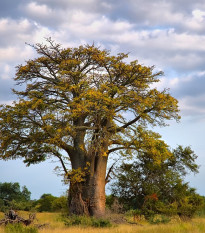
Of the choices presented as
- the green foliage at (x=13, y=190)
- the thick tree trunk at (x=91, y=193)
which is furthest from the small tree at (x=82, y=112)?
the green foliage at (x=13, y=190)

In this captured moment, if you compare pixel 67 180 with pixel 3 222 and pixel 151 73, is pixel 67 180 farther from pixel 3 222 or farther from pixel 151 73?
pixel 151 73

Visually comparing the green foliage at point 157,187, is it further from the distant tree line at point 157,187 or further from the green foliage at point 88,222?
the green foliage at point 88,222

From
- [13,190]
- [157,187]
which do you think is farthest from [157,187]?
[13,190]

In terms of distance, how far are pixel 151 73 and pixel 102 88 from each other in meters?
4.24

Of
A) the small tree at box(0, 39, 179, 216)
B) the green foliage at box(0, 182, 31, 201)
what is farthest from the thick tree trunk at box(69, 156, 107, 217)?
the green foliage at box(0, 182, 31, 201)

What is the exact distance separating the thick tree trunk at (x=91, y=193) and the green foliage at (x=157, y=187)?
3.29 m

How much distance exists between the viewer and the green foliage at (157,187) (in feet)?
87.8

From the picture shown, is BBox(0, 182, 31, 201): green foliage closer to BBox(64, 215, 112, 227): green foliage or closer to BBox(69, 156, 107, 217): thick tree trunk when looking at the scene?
BBox(69, 156, 107, 217): thick tree trunk

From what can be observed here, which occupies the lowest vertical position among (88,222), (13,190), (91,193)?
(88,222)

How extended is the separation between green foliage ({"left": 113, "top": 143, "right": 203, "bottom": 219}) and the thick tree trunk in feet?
10.8

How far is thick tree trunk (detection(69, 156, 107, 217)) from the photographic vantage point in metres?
23.4

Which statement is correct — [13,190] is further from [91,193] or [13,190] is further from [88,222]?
[88,222]

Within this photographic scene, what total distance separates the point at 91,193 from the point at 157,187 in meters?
5.81

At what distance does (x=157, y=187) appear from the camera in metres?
27.2
